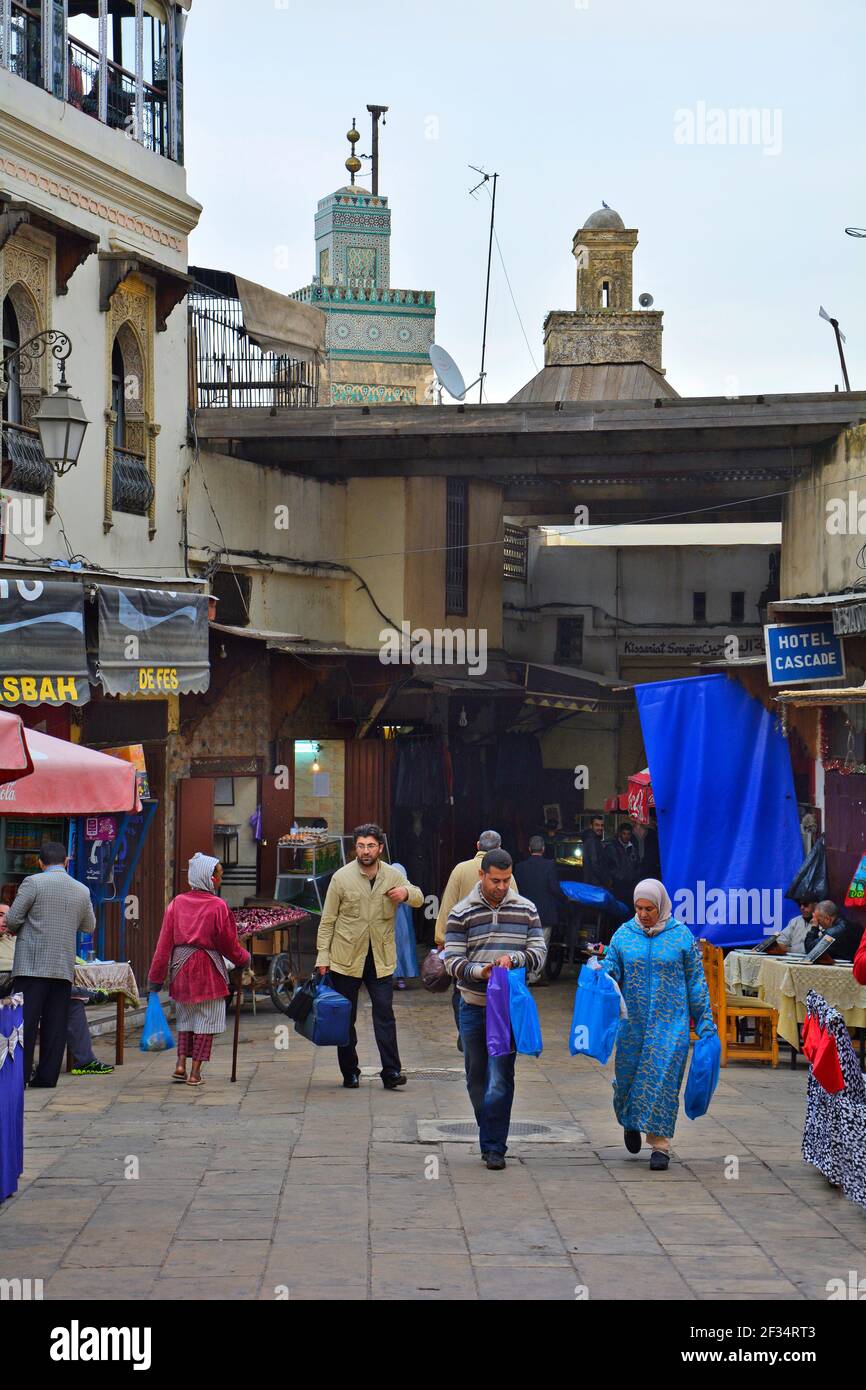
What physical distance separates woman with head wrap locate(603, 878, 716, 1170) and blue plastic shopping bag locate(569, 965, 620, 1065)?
0.07 m

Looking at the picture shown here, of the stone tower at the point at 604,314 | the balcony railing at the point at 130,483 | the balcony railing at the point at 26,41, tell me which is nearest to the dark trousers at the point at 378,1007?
the balcony railing at the point at 130,483

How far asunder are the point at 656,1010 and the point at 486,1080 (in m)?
A: 0.98

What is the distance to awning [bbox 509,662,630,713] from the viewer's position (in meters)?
23.5

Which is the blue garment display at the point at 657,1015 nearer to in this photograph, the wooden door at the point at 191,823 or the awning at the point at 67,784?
the awning at the point at 67,784

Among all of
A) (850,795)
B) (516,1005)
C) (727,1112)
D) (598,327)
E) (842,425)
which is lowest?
(727,1112)

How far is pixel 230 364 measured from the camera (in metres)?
20.5

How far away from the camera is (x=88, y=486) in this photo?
15914 mm

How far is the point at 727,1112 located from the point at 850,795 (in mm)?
4175

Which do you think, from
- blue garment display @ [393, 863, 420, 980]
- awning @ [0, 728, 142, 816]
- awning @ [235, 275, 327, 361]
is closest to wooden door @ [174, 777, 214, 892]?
blue garment display @ [393, 863, 420, 980]

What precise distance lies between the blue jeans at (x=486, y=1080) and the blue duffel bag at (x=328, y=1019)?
189 cm

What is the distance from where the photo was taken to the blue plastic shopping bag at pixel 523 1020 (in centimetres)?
872

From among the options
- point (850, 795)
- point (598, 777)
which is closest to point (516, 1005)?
point (850, 795)

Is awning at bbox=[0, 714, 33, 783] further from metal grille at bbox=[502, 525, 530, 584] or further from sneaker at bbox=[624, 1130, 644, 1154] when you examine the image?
metal grille at bbox=[502, 525, 530, 584]
